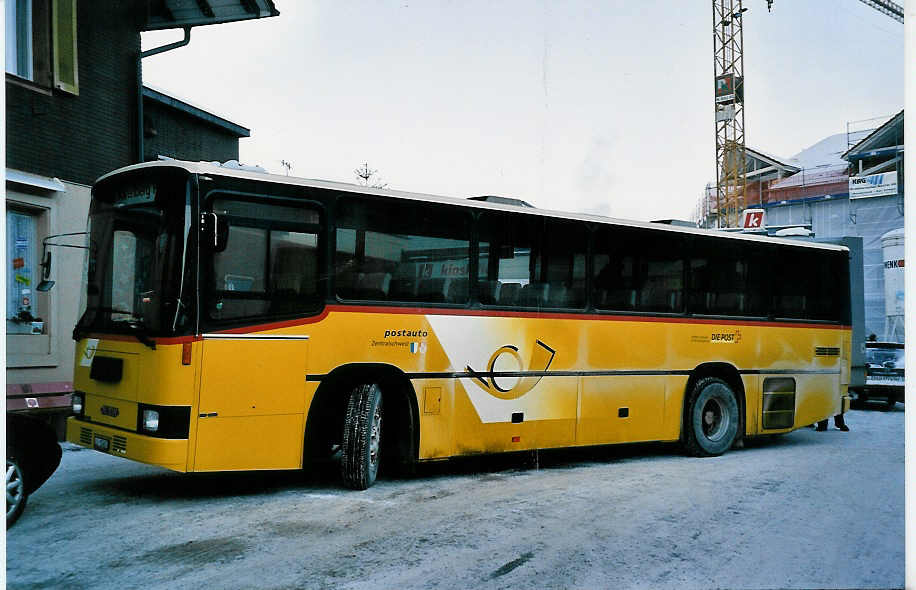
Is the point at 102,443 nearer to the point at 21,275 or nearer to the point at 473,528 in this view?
the point at 473,528

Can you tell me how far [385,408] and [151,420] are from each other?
7.32 feet

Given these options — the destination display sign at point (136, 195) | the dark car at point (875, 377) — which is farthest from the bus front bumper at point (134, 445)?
the dark car at point (875, 377)

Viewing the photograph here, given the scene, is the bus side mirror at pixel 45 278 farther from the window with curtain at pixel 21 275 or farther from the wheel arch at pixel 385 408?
the wheel arch at pixel 385 408

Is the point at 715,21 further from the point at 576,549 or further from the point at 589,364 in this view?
the point at 576,549

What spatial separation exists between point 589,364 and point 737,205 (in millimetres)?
8283

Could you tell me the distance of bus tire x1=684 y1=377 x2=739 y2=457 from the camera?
34.2 ft

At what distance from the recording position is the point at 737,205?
53.3 feet

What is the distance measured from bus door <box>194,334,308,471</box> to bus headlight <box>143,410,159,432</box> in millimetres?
329

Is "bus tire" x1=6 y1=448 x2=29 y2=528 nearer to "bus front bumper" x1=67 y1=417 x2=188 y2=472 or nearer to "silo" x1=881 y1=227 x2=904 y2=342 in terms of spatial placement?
"bus front bumper" x1=67 y1=417 x2=188 y2=472

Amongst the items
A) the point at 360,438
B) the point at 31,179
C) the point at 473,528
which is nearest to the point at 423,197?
the point at 360,438

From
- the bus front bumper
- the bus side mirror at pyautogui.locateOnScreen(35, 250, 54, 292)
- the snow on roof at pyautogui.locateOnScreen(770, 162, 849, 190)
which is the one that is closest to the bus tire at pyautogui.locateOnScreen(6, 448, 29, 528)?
the bus front bumper

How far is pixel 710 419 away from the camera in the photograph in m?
10.6

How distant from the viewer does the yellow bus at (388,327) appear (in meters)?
7.00

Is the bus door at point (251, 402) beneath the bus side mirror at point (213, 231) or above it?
beneath
